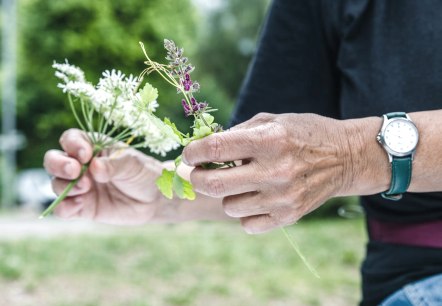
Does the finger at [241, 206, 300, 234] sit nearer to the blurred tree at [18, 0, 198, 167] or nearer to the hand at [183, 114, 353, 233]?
the hand at [183, 114, 353, 233]

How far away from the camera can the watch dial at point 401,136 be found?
47.0 inches

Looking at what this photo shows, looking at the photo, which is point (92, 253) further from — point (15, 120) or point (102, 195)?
point (15, 120)

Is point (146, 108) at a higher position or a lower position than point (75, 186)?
higher

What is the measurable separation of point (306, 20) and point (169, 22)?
13235 mm

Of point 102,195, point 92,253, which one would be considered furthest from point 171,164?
point 92,253

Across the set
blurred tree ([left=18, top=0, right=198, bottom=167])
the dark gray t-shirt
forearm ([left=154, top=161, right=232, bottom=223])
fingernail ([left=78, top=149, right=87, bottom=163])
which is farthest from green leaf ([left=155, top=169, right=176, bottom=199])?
blurred tree ([left=18, top=0, right=198, bottom=167])

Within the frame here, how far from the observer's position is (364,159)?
3.96 ft

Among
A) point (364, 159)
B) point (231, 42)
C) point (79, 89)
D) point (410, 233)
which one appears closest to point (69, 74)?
point (79, 89)

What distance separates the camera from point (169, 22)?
14672 millimetres

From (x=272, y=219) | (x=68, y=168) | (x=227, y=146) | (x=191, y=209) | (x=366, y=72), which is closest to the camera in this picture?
(x=227, y=146)

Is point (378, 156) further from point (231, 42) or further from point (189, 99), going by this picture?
point (231, 42)

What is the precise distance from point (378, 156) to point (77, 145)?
847 millimetres

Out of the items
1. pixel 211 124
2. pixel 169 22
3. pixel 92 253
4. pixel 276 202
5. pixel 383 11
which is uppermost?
pixel 383 11

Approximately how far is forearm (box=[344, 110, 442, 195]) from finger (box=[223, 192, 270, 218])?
21 cm
